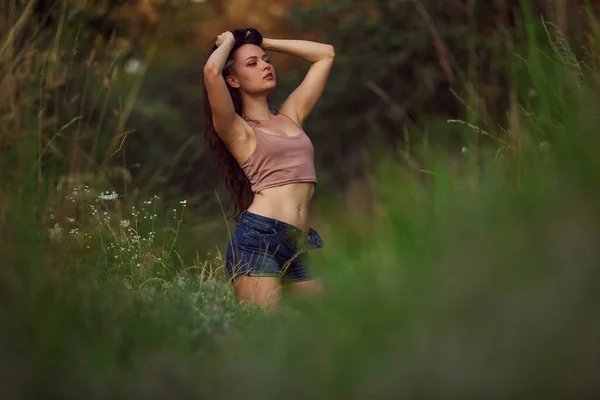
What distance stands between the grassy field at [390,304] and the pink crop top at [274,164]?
4.91 feet

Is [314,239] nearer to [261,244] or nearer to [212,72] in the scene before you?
[261,244]

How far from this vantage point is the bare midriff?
456 centimetres

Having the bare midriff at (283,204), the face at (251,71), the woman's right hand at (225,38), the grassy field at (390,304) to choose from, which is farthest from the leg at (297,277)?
the grassy field at (390,304)

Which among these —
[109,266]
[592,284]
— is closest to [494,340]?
[592,284]

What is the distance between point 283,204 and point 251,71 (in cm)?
71

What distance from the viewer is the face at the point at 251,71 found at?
4773 mm

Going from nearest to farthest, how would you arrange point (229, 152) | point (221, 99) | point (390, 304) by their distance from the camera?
point (390, 304) → point (221, 99) → point (229, 152)

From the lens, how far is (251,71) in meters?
4.79

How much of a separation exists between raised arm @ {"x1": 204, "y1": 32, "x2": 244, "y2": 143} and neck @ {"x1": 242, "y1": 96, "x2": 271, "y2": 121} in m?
0.25

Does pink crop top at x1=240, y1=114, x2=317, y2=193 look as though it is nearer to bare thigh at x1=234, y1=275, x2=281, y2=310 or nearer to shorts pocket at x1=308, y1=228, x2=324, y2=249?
shorts pocket at x1=308, y1=228, x2=324, y2=249

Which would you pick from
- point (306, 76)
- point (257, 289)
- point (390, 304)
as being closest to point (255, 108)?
point (306, 76)

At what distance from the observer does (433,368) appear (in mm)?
1808

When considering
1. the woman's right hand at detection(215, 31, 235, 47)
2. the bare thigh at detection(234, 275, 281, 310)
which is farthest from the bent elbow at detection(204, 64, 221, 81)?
the bare thigh at detection(234, 275, 281, 310)

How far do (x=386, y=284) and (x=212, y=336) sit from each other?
86 cm
